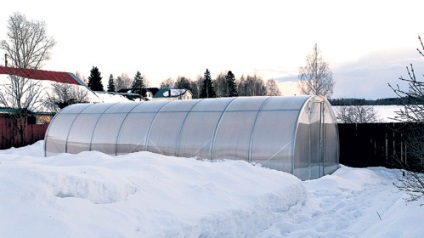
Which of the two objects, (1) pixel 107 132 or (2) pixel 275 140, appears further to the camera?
(1) pixel 107 132

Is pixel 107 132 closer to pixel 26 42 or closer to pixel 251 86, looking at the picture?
pixel 26 42

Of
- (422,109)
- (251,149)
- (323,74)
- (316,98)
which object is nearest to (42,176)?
(422,109)

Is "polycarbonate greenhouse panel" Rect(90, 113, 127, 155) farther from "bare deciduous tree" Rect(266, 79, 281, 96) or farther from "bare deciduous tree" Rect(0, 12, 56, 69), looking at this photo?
"bare deciduous tree" Rect(266, 79, 281, 96)

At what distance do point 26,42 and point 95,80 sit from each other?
3581 centimetres

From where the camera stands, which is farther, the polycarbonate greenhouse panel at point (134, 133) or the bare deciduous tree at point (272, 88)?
the bare deciduous tree at point (272, 88)

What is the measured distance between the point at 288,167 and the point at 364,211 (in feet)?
11.0

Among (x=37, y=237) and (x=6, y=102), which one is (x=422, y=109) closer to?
(x=37, y=237)

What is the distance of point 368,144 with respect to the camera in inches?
678

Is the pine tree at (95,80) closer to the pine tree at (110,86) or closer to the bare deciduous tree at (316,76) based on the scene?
the pine tree at (110,86)

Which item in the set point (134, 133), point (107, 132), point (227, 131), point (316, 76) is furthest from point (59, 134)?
point (316, 76)

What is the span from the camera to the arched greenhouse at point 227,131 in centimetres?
1211

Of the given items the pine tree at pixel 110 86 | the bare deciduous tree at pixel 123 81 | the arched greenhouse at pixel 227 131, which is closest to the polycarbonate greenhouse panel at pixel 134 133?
the arched greenhouse at pixel 227 131

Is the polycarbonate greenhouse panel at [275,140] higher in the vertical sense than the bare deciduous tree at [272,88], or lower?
lower

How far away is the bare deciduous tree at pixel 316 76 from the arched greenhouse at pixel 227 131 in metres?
18.6
